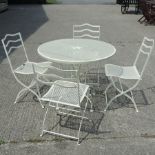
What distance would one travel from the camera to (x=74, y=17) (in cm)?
1278

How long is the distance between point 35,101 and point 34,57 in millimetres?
2474

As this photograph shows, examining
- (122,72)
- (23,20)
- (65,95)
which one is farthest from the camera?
(23,20)

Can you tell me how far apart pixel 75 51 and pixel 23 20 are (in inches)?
327

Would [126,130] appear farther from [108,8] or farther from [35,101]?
[108,8]

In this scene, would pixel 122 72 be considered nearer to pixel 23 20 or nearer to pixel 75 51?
pixel 75 51

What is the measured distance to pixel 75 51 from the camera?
14.1ft

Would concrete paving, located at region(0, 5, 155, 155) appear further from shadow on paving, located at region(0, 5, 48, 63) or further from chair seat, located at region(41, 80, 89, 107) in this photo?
shadow on paving, located at region(0, 5, 48, 63)

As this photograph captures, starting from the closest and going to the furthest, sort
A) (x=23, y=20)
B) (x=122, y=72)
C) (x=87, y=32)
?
1. (x=122, y=72)
2. (x=87, y=32)
3. (x=23, y=20)

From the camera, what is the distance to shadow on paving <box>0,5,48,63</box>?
9.96 meters

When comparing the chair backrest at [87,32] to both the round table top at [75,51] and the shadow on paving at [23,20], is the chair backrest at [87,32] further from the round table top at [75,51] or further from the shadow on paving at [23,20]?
the shadow on paving at [23,20]

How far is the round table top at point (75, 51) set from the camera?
3.91m

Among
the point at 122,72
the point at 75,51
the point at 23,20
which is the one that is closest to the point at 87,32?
the point at 23,20

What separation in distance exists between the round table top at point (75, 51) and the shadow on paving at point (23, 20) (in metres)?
2.74

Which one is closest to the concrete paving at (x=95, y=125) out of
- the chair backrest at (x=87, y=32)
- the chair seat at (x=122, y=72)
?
the chair seat at (x=122, y=72)
